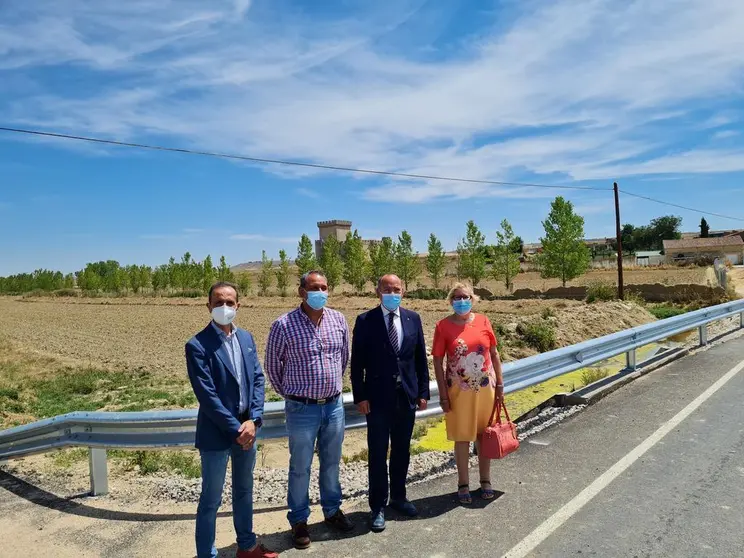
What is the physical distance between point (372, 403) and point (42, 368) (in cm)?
1696

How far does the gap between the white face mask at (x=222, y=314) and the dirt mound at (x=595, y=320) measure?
46.9 ft

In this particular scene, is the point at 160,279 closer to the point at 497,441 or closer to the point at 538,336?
the point at 538,336

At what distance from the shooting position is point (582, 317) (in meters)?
19.5

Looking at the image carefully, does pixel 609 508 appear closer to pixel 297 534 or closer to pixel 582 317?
pixel 297 534

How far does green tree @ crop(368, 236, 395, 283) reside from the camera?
213 ft

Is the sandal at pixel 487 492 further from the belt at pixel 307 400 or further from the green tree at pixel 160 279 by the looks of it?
the green tree at pixel 160 279

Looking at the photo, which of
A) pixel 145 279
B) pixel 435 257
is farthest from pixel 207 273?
pixel 435 257

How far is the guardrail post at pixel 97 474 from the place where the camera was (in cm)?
504

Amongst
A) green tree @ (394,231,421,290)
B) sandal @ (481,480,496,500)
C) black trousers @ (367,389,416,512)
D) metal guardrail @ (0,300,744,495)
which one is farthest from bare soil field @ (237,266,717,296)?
black trousers @ (367,389,416,512)

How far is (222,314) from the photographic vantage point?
3.81 metres

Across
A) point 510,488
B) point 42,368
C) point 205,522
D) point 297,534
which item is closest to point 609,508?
point 510,488

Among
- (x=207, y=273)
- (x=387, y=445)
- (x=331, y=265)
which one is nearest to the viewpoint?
(x=387, y=445)

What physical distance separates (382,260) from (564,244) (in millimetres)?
22398

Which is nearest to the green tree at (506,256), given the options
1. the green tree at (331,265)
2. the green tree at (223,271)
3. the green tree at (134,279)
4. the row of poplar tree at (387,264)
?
the row of poplar tree at (387,264)
